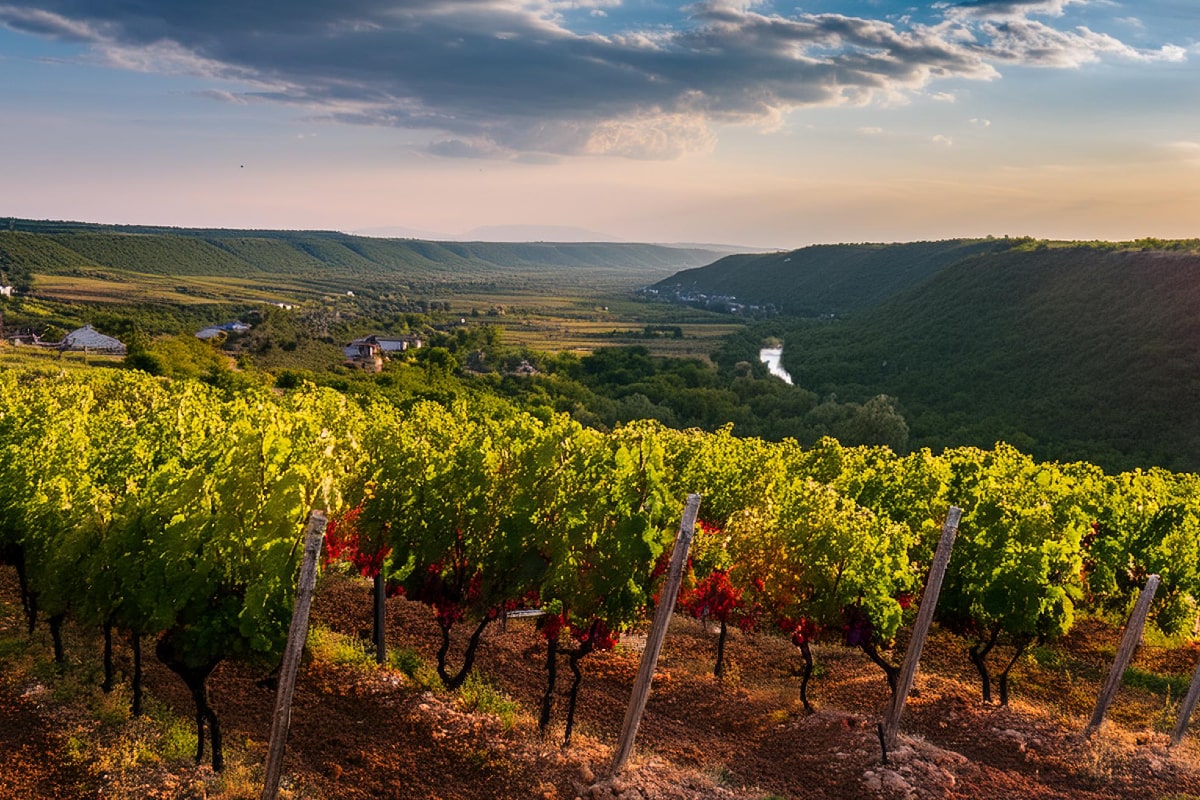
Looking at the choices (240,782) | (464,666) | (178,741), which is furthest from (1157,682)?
(178,741)

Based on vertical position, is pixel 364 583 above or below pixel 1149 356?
below

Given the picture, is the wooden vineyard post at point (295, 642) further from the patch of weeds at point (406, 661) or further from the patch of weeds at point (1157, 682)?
the patch of weeds at point (1157, 682)

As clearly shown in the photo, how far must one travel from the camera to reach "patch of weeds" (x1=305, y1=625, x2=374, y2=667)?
56.2 ft

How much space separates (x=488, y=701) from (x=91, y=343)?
322 ft

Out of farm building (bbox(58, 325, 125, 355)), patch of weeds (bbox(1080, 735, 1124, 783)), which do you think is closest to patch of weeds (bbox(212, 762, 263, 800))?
patch of weeds (bbox(1080, 735, 1124, 783))

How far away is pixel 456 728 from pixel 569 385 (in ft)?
269

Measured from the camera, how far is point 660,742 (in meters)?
15.5

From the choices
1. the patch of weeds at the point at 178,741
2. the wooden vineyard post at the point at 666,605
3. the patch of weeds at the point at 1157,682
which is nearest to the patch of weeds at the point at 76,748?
the patch of weeds at the point at 178,741

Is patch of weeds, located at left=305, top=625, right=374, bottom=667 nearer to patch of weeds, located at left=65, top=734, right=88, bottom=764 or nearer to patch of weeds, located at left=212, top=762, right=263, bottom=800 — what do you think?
patch of weeds, located at left=212, top=762, right=263, bottom=800

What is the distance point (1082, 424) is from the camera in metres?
69.9

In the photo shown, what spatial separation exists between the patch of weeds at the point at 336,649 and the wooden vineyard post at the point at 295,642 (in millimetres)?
6049

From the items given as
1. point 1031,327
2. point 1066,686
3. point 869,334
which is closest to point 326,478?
point 1066,686

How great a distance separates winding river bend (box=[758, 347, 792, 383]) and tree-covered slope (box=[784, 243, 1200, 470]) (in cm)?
271

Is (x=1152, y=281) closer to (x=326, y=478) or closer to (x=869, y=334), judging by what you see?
(x=869, y=334)
